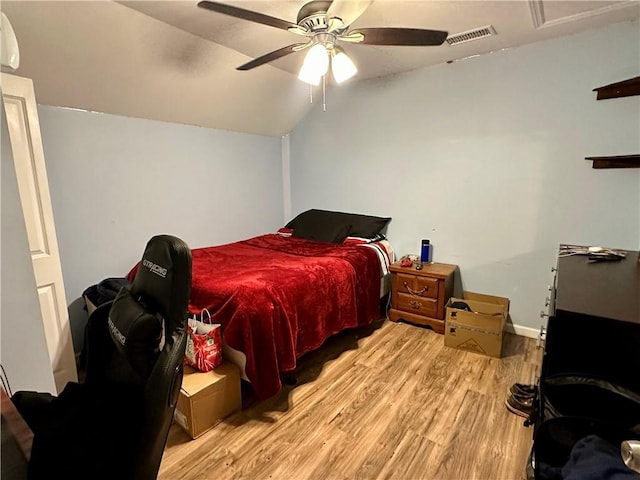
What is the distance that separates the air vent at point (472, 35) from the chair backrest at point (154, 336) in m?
2.45

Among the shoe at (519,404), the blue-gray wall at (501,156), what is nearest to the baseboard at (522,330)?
the blue-gray wall at (501,156)

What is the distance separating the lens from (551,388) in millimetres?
1318

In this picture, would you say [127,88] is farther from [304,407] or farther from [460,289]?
[460,289]

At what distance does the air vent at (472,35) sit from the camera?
2297 mm

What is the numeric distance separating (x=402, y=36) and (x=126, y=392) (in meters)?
1.99

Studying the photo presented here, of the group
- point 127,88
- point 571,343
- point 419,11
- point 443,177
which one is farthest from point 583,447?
point 127,88

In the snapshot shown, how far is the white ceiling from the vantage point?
6.31 ft

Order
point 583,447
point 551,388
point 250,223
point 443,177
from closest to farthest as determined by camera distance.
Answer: point 583,447 → point 551,388 → point 443,177 → point 250,223

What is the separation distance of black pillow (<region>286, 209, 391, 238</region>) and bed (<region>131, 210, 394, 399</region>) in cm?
1

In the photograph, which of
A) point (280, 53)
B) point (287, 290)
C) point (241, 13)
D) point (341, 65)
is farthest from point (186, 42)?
point (287, 290)

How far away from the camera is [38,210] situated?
1.79 m

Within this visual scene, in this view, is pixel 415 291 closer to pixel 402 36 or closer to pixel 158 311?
pixel 402 36

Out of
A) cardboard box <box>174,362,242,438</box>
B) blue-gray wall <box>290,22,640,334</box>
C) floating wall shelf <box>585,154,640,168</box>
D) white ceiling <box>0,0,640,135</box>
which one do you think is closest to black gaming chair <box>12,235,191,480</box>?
cardboard box <box>174,362,242,438</box>

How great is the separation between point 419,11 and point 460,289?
229 centimetres
